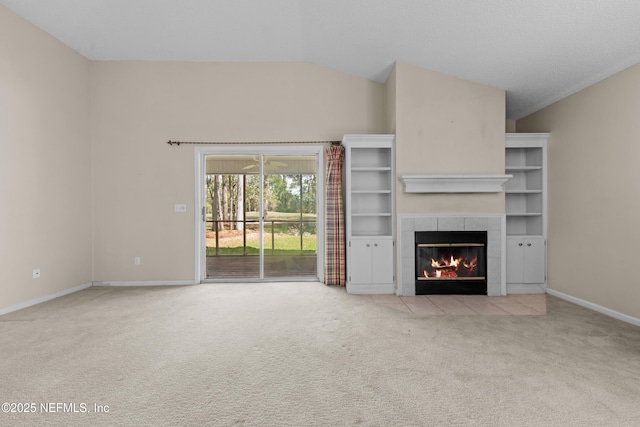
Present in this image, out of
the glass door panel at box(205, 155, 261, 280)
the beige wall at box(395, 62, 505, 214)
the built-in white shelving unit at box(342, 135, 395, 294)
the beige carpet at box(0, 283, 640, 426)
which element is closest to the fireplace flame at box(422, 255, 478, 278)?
the built-in white shelving unit at box(342, 135, 395, 294)

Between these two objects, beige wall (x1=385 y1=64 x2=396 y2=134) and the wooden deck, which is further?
the wooden deck

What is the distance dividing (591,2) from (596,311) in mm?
3157

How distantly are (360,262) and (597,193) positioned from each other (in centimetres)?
289

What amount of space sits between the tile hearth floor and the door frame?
1382 mm

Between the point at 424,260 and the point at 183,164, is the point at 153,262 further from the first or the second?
the point at 424,260

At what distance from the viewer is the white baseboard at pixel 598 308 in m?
3.53

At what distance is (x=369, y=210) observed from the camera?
17.2 ft

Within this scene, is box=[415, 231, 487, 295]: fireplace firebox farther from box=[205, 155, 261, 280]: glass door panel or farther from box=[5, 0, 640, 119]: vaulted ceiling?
box=[205, 155, 261, 280]: glass door panel

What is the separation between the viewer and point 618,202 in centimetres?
371

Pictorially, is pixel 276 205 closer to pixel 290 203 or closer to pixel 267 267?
pixel 290 203

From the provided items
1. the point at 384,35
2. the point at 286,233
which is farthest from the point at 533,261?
the point at 286,233

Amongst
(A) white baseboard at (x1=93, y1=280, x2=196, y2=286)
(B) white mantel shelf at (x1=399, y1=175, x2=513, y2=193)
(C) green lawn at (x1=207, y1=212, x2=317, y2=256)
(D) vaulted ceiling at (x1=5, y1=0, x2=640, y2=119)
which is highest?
(D) vaulted ceiling at (x1=5, y1=0, x2=640, y2=119)

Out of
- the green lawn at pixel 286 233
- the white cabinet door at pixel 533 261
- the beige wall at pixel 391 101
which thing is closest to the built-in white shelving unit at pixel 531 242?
the white cabinet door at pixel 533 261

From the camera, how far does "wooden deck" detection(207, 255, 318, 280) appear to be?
5.79 metres
